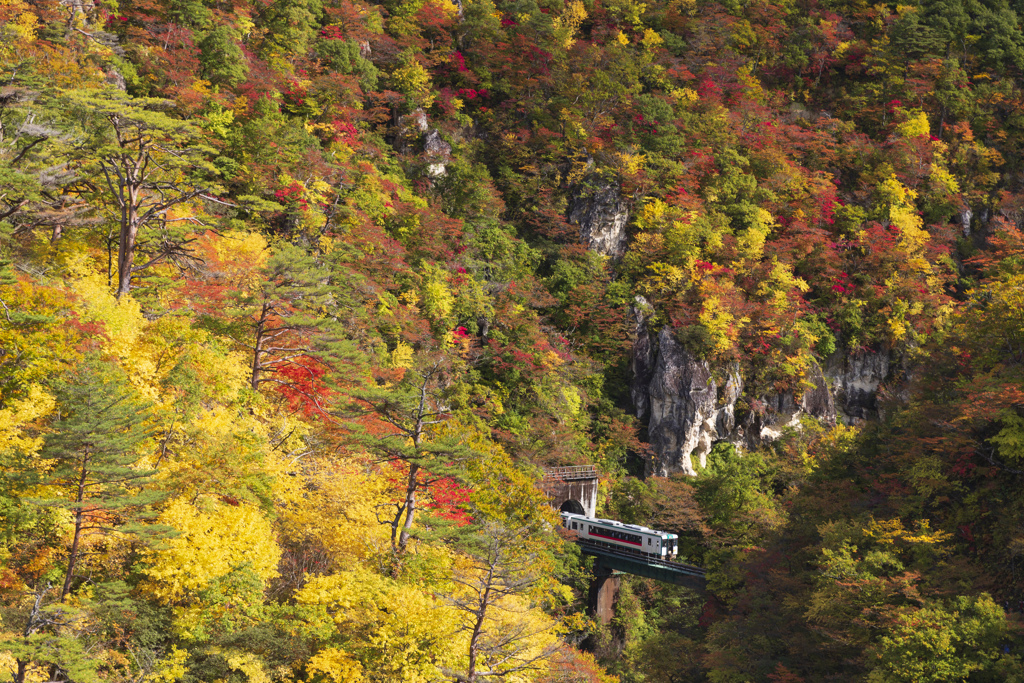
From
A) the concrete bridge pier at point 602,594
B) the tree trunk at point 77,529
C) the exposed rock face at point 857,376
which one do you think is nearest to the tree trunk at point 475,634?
the tree trunk at point 77,529

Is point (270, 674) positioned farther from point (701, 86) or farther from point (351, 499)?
point (701, 86)

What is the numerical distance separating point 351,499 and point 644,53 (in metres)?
37.2

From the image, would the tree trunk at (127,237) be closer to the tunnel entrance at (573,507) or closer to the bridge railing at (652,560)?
the tunnel entrance at (573,507)

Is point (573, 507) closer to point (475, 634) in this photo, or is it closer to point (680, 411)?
point (680, 411)

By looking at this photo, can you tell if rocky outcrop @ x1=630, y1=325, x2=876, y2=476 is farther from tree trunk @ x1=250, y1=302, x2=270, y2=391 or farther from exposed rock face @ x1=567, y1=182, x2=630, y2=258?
tree trunk @ x1=250, y1=302, x2=270, y2=391

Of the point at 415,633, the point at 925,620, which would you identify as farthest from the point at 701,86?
the point at 415,633

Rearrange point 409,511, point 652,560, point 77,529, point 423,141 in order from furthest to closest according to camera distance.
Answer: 1. point 423,141
2. point 652,560
3. point 409,511
4. point 77,529

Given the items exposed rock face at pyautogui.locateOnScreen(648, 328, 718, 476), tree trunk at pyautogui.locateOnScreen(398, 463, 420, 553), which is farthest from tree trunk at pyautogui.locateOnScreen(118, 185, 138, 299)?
exposed rock face at pyautogui.locateOnScreen(648, 328, 718, 476)

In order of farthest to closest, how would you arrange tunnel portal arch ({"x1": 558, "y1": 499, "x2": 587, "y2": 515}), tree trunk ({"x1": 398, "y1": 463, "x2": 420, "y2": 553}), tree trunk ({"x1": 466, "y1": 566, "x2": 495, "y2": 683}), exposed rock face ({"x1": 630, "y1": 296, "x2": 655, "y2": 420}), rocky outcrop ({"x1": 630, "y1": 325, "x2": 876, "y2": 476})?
exposed rock face ({"x1": 630, "y1": 296, "x2": 655, "y2": 420}) < rocky outcrop ({"x1": 630, "y1": 325, "x2": 876, "y2": 476}) < tunnel portal arch ({"x1": 558, "y1": 499, "x2": 587, "y2": 515}) < tree trunk ({"x1": 398, "y1": 463, "x2": 420, "y2": 553}) < tree trunk ({"x1": 466, "y1": 566, "x2": 495, "y2": 683})

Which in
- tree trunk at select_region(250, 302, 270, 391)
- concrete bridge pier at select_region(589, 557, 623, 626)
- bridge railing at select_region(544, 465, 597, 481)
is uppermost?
tree trunk at select_region(250, 302, 270, 391)

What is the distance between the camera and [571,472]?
3269cm

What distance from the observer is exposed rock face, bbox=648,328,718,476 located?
36.4 metres

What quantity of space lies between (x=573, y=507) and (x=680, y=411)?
7.20m

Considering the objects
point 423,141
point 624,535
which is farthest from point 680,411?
point 423,141
